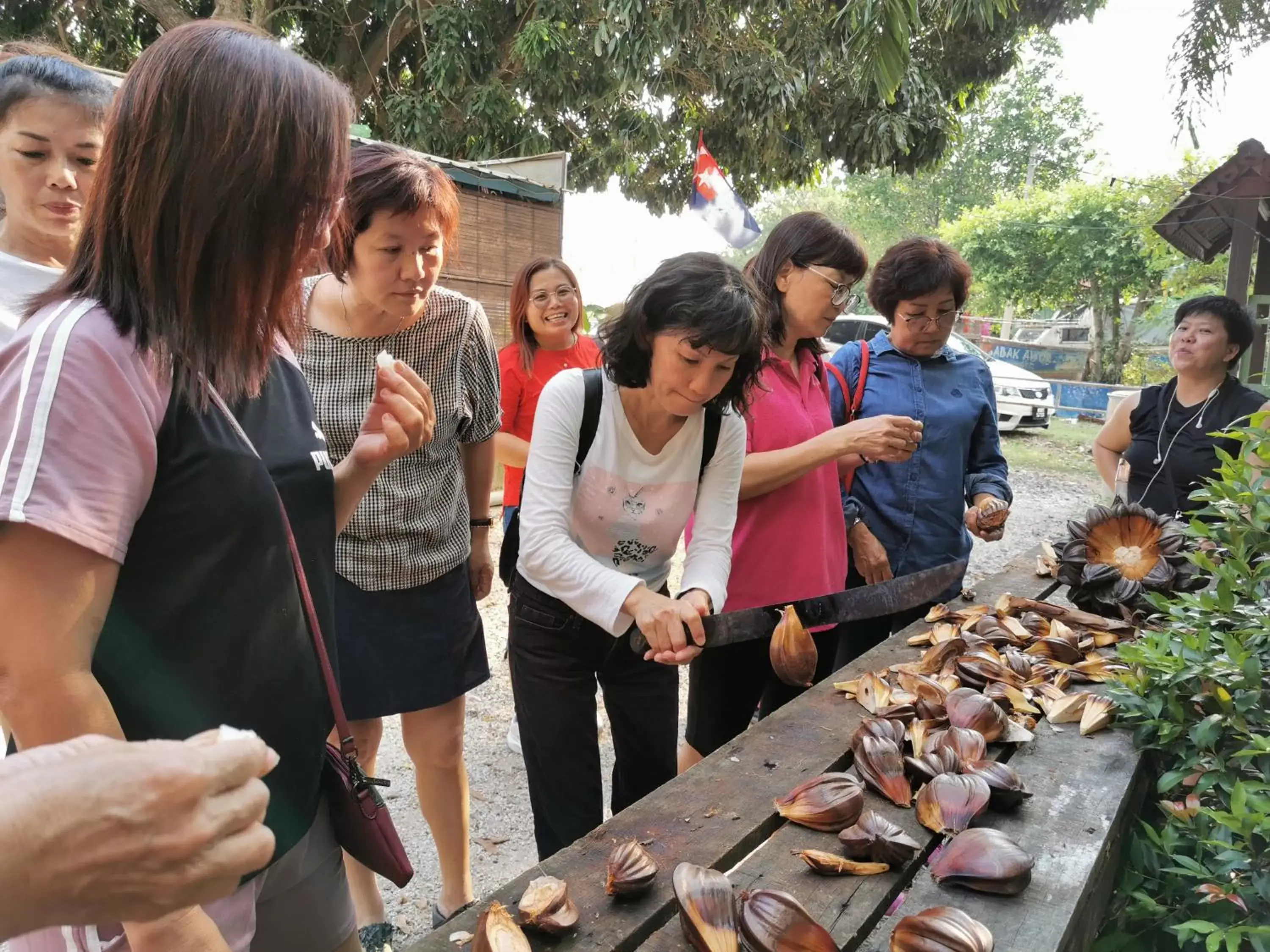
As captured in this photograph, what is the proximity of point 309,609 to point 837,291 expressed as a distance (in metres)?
1.59

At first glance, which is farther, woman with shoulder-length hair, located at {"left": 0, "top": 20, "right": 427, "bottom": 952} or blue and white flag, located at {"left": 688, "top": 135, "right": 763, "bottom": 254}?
blue and white flag, located at {"left": 688, "top": 135, "right": 763, "bottom": 254}

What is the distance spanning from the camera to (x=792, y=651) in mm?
1789

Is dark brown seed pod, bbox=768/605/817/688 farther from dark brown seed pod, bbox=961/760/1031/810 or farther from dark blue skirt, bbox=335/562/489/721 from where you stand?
dark blue skirt, bbox=335/562/489/721

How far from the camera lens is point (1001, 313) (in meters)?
28.0

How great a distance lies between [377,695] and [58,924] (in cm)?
144

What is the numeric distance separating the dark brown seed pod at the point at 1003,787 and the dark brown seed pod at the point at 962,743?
0.18ft

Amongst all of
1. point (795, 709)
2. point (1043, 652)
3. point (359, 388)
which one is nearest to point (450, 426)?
point (359, 388)

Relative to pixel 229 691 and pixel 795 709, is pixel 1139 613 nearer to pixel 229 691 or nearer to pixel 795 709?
pixel 795 709

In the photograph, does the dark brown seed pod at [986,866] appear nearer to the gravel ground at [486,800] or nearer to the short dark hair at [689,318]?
the short dark hair at [689,318]

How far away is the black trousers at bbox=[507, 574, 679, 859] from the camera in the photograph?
175 cm

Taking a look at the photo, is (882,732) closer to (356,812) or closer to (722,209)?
(356,812)

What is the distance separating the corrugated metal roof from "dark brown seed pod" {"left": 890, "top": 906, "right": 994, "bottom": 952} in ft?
19.5

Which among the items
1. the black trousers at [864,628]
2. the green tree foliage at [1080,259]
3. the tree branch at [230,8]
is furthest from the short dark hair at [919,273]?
the green tree foliage at [1080,259]

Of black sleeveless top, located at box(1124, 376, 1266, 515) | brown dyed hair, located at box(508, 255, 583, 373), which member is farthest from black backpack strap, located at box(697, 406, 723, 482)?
black sleeveless top, located at box(1124, 376, 1266, 515)
